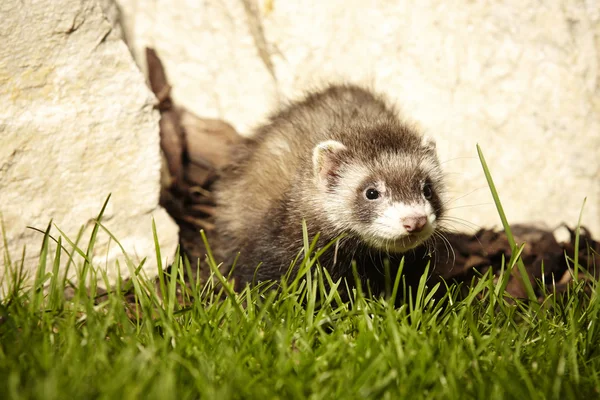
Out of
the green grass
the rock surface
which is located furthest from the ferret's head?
the rock surface

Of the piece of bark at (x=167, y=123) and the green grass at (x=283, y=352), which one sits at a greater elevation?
the piece of bark at (x=167, y=123)

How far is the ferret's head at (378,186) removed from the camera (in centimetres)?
372

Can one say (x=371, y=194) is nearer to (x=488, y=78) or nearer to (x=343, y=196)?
(x=343, y=196)

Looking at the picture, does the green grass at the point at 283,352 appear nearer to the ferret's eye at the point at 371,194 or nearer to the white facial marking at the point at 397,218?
the white facial marking at the point at 397,218

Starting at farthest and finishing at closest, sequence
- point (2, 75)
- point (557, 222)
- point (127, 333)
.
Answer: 1. point (557, 222)
2. point (2, 75)
3. point (127, 333)

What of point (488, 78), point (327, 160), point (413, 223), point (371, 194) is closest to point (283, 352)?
point (413, 223)

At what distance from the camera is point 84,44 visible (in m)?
4.12

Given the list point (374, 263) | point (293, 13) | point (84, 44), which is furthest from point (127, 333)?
point (293, 13)

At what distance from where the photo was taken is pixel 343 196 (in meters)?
3.98

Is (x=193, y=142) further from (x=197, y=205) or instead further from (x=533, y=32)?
(x=533, y=32)

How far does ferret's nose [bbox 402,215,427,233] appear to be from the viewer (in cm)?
352

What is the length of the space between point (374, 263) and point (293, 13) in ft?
8.37

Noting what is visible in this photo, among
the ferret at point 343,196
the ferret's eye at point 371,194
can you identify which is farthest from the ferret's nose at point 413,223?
the ferret's eye at point 371,194

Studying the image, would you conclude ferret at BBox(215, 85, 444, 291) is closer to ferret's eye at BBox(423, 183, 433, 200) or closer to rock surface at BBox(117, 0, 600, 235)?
ferret's eye at BBox(423, 183, 433, 200)
